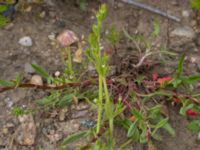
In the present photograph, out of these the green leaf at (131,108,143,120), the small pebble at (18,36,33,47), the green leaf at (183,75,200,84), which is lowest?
the green leaf at (131,108,143,120)

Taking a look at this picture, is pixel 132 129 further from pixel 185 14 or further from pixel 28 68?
pixel 185 14

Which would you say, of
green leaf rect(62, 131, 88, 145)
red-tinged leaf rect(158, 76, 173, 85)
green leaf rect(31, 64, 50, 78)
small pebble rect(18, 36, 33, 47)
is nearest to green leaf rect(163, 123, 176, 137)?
red-tinged leaf rect(158, 76, 173, 85)

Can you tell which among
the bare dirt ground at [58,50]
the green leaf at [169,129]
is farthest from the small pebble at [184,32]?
the green leaf at [169,129]

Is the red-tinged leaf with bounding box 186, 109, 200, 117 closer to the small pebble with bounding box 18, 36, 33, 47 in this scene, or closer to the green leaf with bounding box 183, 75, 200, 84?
the green leaf with bounding box 183, 75, 200, 84

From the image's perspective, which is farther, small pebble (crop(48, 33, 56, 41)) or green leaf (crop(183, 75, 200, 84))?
small pebble (crop(48, 33, 56, 41))

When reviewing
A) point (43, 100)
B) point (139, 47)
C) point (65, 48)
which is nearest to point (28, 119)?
point (43, 100)

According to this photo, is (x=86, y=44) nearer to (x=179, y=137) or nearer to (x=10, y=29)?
(x=10, y=29)

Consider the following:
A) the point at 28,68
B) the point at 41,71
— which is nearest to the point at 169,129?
the point at 41,71
